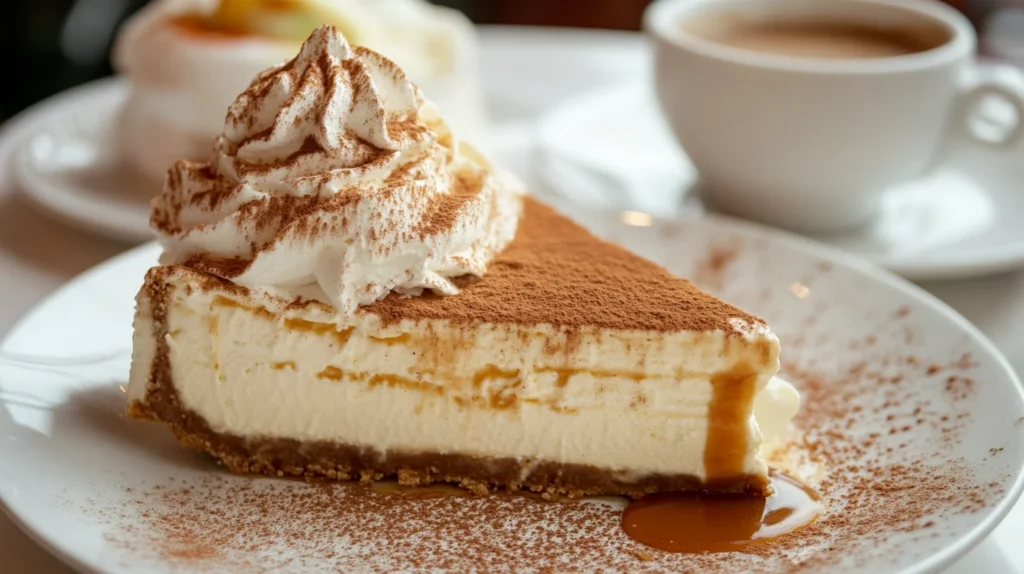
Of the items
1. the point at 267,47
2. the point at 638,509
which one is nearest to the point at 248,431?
the point at 638,509

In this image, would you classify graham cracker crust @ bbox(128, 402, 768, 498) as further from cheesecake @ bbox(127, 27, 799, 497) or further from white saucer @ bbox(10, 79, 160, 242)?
white saucer @ bbox(10, 79, 160, 242)

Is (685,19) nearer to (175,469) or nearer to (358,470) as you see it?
(358,470)

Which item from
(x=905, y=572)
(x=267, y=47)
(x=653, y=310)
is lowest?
(x=905, y=572)

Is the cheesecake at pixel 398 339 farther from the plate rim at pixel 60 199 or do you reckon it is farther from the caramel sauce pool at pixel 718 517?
the plate rim at pixel 60 199

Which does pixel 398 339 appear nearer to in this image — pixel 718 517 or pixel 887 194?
pixel 718 517

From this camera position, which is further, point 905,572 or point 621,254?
point 621,254

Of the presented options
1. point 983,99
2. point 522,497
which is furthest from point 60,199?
point 983,99
